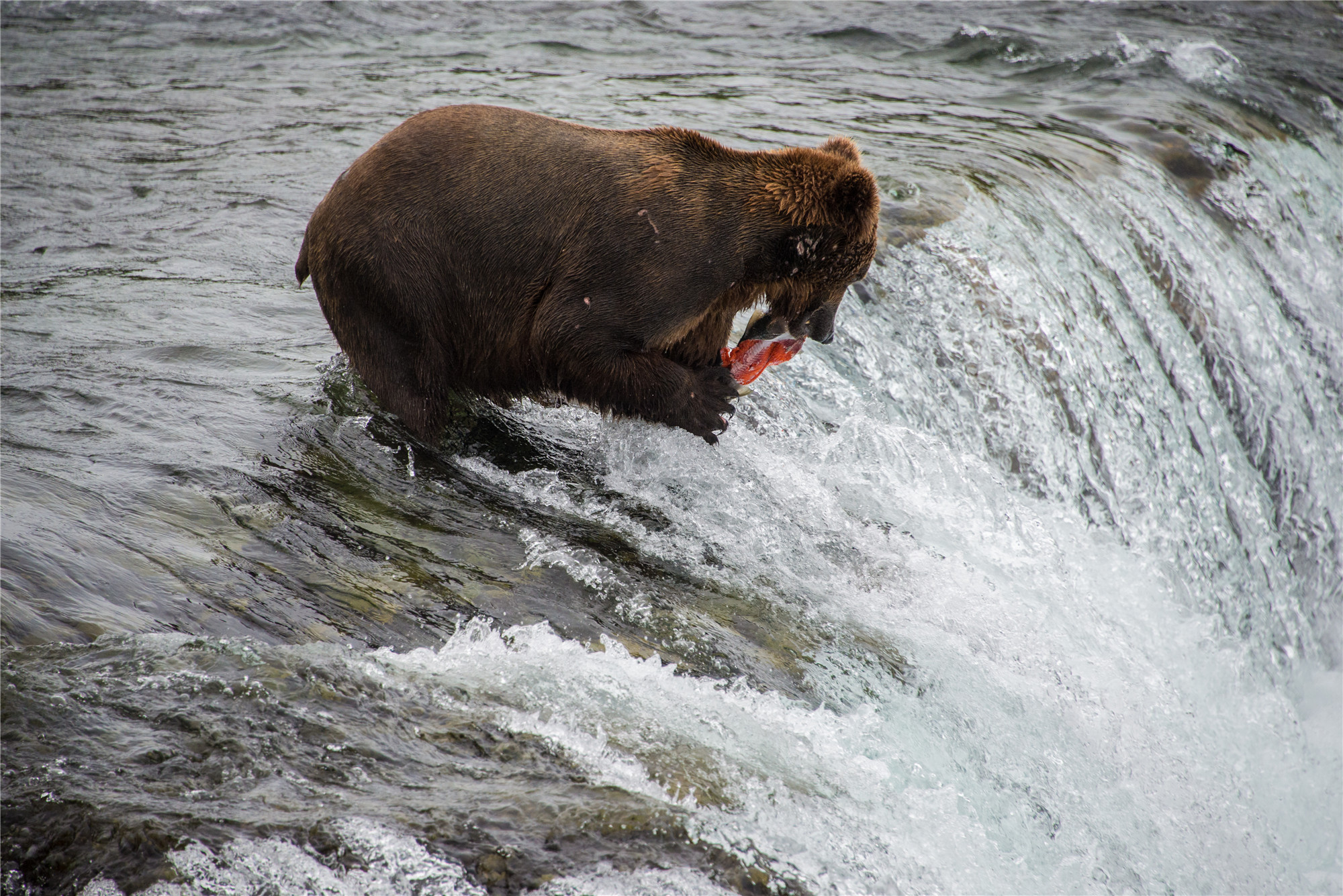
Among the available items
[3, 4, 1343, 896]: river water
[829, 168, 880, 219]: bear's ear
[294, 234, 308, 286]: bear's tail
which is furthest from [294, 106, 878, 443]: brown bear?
[3, 4, 1343, 896]: river water

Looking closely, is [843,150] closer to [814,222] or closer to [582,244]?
[814,222]

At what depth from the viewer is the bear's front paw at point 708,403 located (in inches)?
147

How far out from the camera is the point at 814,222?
3.57 meters

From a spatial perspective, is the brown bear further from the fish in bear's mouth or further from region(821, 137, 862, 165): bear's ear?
the fish in bear's mouth

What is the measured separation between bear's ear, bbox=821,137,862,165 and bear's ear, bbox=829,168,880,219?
16cm

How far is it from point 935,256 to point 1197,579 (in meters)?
2.26

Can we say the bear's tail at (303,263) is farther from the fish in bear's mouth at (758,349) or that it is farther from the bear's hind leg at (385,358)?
the fish in bear's mouth at (758,349)

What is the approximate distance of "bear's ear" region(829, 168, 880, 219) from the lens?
3.55m

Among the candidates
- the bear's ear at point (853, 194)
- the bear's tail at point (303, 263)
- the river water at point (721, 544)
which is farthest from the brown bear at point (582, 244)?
the river water at point (721, 544)

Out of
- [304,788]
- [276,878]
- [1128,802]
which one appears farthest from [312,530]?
[1128,802]

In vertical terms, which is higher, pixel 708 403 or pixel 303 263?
pixel 303 263

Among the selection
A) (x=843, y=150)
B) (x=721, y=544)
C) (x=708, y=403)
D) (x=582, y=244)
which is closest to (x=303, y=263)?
(x=582, y=244)

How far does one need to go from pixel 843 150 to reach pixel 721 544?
1.46 meters

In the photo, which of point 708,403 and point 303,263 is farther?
point 303,263
